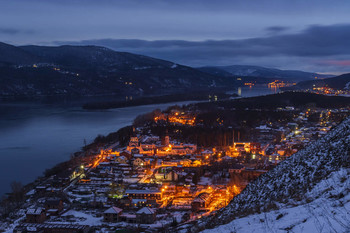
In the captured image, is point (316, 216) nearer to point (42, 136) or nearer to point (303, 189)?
point (303, 189)

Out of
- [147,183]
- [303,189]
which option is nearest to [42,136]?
[147,183]

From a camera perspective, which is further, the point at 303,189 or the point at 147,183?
the point at 147,183

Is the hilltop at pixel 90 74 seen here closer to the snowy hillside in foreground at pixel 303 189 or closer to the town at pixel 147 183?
the town at pixel 147 183

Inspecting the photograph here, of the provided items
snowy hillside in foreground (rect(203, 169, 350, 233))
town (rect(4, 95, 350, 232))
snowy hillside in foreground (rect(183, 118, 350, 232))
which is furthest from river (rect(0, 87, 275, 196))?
snowy hillside in foreground (rect(203, 169, 350, 233))

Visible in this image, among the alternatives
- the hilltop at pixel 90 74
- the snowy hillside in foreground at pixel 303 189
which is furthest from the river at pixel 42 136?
the hilltop at pixel 90 74

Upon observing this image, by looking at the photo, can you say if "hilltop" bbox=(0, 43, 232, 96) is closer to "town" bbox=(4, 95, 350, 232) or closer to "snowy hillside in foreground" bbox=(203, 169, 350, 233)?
"town" bbox=(4, 95, 350, 232)

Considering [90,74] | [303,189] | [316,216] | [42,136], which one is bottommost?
[42,136]
